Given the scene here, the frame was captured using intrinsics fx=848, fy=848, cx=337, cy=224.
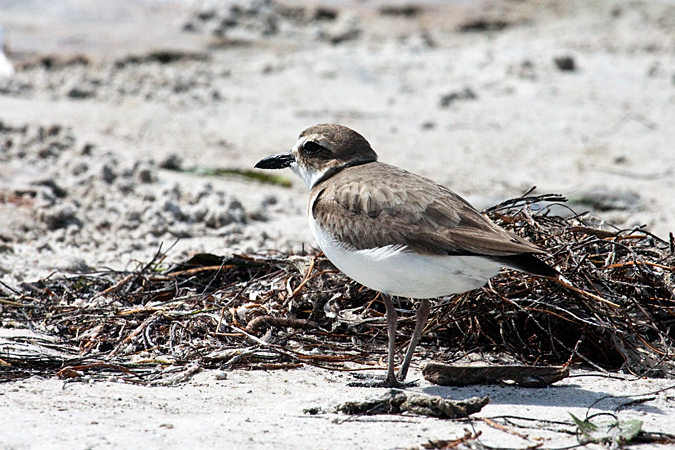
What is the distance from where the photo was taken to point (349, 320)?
16.2ft

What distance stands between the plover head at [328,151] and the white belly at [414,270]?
2.95ft

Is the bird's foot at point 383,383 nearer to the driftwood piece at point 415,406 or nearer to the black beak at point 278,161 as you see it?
the driftwood piece at point 415,406

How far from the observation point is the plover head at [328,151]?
5000 millimetres

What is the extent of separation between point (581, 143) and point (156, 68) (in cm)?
590

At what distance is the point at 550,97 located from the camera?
1105 cm

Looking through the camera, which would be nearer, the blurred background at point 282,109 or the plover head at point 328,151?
the plover head at point 328,151


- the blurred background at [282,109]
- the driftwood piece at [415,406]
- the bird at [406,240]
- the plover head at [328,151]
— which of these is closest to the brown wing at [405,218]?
the bird at [406,240]

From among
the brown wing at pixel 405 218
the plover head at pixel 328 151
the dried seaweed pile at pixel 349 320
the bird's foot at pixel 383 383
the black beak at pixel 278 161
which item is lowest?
the bird's foot at pixel 383 383

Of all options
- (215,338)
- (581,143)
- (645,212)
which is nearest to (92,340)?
(215,338)

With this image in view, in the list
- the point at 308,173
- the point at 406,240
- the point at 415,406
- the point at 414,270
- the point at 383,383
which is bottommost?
the point at 383,383

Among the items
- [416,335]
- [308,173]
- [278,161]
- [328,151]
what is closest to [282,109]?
[278,161]

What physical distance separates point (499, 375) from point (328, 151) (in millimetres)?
1685

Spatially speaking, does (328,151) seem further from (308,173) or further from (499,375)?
(499,375)

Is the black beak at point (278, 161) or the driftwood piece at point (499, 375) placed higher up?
the black beak at point (278, 161)
